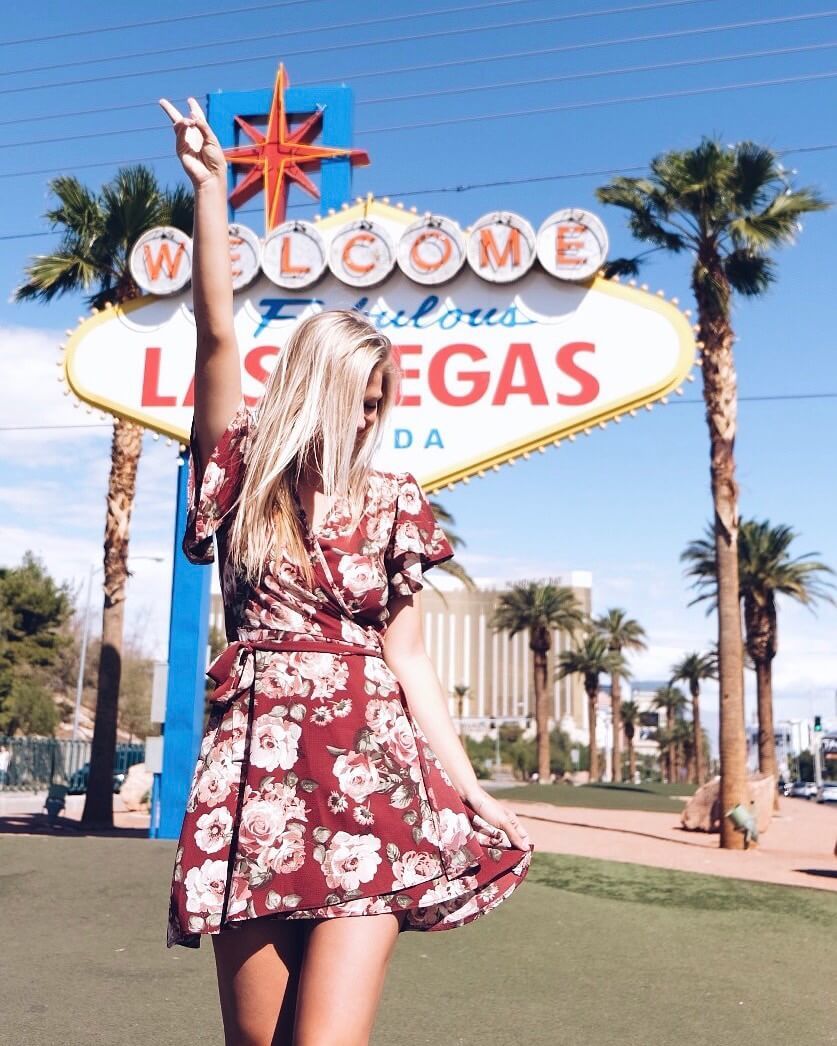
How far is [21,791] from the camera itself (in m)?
28.1

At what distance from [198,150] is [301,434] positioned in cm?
66

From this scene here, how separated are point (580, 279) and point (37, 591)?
36689 millimetres

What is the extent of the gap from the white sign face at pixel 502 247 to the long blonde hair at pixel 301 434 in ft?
33.0

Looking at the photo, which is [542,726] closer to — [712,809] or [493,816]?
[712,809]

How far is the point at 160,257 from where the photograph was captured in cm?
1238

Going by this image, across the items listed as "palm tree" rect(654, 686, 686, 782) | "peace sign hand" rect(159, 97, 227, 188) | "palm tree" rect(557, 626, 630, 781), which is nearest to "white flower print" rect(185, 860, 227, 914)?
"peace sign hand" rect(159, 97, 227, 188)

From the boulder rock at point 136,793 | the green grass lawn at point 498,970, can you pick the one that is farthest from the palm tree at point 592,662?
the green grass lawn at point 498,970

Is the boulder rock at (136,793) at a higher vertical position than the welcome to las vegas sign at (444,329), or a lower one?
lower

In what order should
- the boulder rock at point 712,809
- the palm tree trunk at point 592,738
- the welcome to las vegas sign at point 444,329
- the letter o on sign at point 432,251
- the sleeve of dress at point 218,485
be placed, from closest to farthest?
the sleeve of dress at point 218,485 < the welcome to las vegas sign at point 444,329 < the letter o on sign at point 432,251 < the boulder rock at point 712,809 < the palm tree trunk at point 592,738

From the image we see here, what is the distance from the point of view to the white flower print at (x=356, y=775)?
1.90 meters

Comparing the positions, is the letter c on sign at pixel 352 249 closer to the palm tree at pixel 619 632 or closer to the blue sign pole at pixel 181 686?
the blue sign pole at pixel 181 686

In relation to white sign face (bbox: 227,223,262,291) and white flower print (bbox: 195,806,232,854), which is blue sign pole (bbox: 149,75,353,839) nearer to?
white sign face (bbox: 227,223,262,291)

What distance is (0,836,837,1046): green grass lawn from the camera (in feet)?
16.4

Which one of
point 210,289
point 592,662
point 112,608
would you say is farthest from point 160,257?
point 592,662
